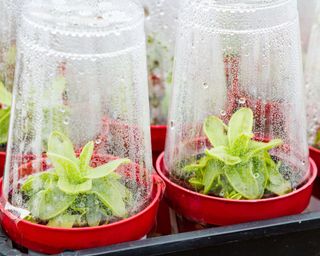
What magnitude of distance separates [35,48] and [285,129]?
0.33 m

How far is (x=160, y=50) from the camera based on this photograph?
116 centimetres

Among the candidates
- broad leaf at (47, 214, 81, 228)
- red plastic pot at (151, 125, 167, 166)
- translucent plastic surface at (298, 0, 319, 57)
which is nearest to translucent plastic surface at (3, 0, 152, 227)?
broad leaf at (47, 214, 81, 228)

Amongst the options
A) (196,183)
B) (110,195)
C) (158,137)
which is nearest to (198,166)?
(196,183)

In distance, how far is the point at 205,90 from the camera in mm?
846

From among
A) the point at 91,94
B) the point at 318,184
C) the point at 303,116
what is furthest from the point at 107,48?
the point at 318,184

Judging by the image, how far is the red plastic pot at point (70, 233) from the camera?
2.43ft

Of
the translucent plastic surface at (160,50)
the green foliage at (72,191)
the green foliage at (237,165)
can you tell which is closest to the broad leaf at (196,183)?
the green foliage at (237,165)

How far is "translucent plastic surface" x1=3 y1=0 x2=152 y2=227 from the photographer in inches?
29.5

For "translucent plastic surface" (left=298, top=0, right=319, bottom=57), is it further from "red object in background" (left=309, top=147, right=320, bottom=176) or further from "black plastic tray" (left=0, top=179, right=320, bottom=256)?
"black plastic tray" (left=0, top=179, right=320, bottom=256)

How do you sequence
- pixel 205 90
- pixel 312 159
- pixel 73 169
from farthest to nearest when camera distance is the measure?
1. pixel 312 159
2. pixel 205 90
3. pixel 73 169

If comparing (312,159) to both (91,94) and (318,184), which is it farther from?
(91,94)

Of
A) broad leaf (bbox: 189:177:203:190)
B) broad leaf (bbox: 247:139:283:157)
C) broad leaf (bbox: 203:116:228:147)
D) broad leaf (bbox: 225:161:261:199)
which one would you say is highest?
broad leaf (bbox: 203:116:228:147)

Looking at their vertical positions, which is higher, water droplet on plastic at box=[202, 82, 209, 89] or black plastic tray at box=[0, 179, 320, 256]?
water droplet on plastic at box=[202, 82, 209, 89]

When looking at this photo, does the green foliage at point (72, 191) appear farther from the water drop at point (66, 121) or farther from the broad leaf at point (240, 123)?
the broad leaf at point (240, 123)
